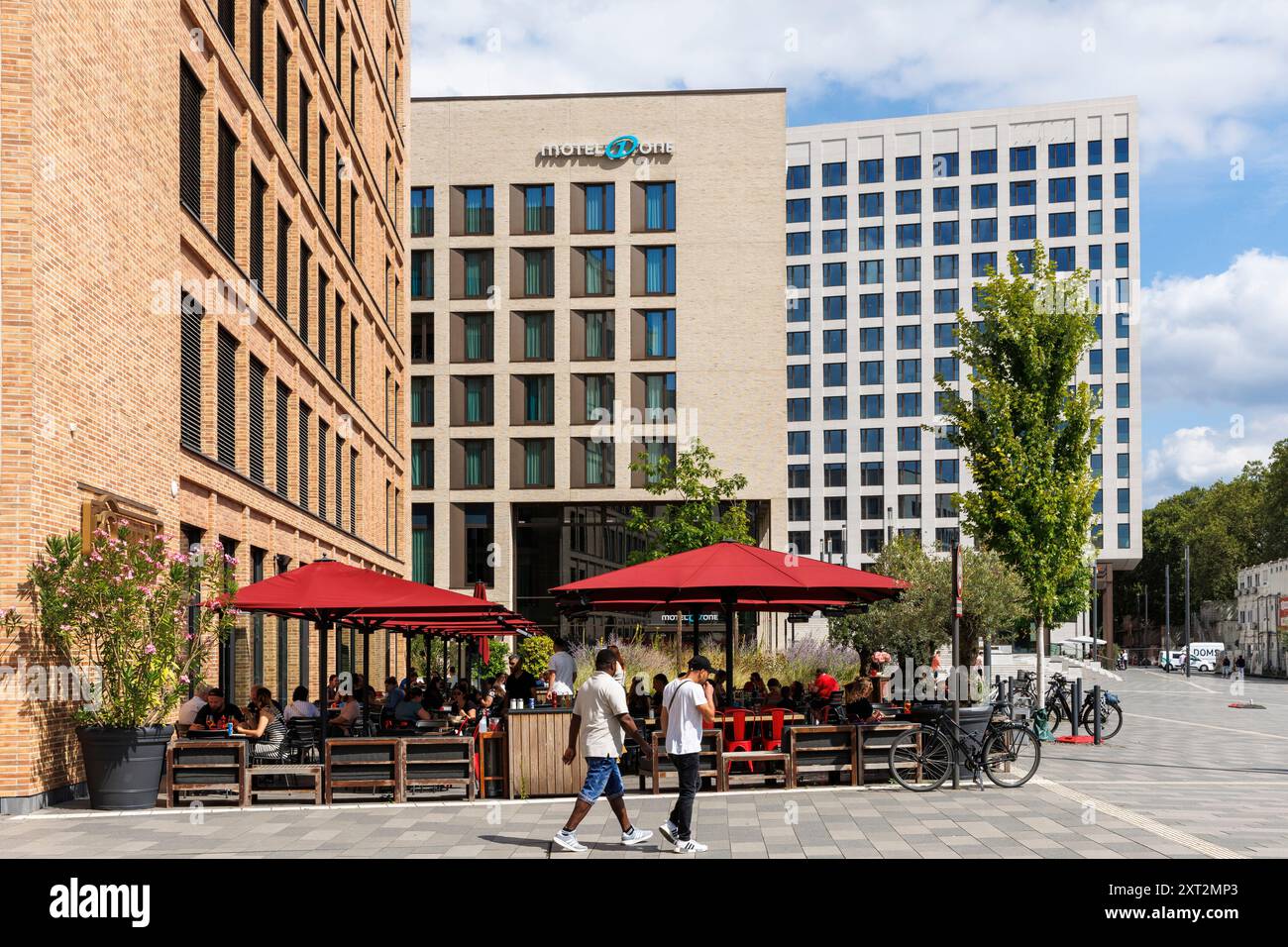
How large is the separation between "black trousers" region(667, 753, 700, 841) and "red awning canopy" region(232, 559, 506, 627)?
5.21 metres

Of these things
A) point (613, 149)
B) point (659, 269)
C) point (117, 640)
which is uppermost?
point (613, 149)

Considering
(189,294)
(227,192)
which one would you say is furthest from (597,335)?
(189,294)

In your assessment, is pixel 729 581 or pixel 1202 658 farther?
pixel 1202 658

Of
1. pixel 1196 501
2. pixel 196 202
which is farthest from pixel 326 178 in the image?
pixel 1196 501

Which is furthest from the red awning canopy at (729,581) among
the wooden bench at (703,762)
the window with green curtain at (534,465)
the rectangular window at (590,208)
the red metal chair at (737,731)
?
the rectangular window at (590,208)

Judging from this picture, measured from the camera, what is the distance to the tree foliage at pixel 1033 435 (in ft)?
85.9

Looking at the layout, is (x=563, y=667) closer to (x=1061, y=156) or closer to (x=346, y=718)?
(x=346, y=718)

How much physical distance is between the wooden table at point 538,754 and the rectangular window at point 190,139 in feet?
32.7

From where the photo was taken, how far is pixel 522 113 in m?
56.8

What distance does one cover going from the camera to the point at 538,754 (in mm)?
15516

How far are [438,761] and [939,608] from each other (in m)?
21.1

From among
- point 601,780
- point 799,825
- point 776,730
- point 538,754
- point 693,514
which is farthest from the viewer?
point 693,514

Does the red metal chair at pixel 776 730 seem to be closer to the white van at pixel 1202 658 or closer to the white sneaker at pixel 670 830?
the white sneaker at pixel 670 830
